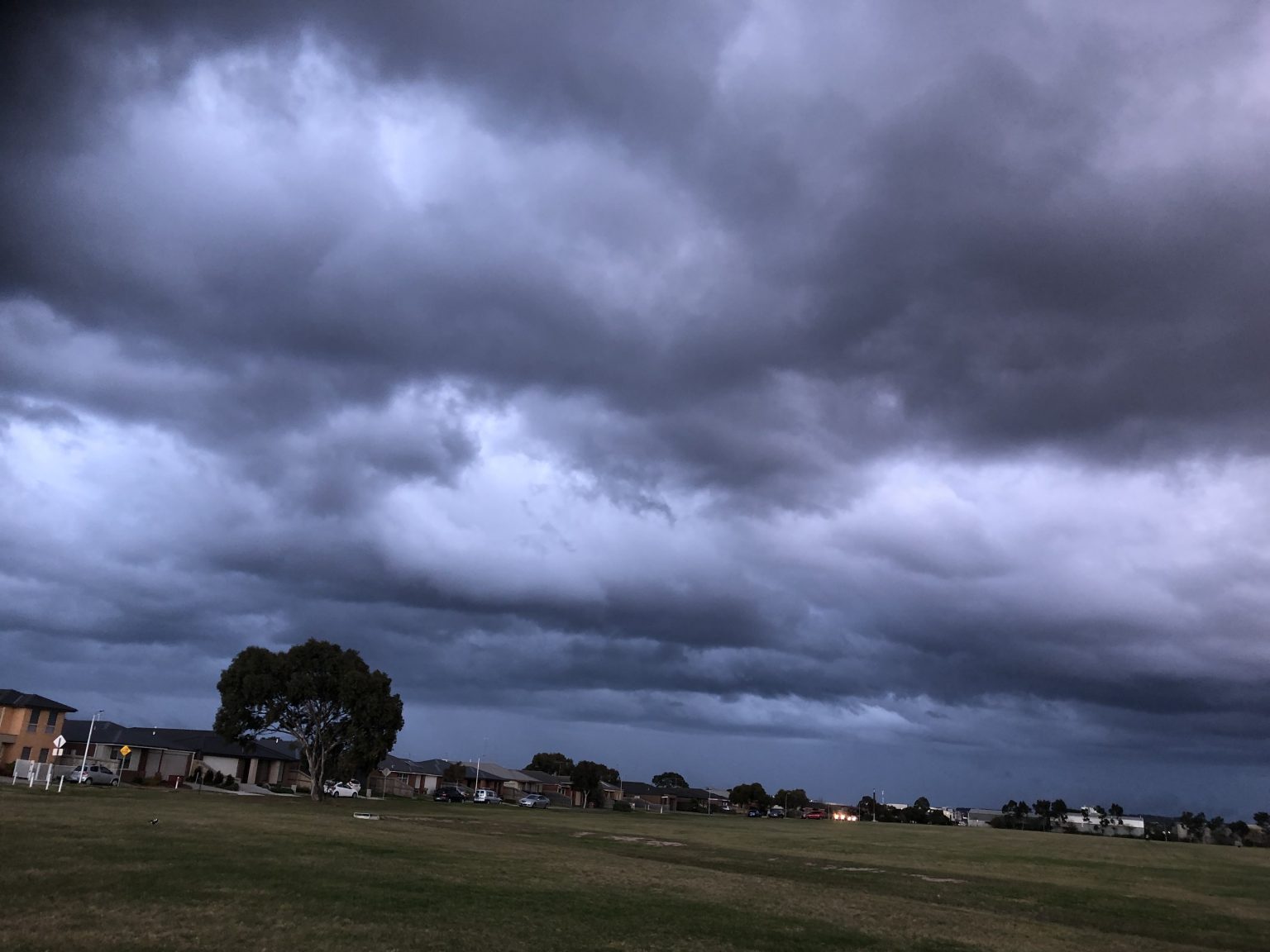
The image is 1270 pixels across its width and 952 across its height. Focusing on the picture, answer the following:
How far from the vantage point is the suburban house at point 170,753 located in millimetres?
115938

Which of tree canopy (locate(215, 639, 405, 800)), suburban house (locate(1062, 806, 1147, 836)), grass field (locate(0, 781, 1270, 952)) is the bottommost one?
suburban house (locate(1062, 806, 1147, 836))

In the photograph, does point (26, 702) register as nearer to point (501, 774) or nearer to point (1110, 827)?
point (501, 774)

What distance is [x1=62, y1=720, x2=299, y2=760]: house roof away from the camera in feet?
390

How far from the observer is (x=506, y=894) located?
27.2 metres

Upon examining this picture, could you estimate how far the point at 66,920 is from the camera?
1823 centimetres

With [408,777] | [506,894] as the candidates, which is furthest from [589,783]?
[506,894]

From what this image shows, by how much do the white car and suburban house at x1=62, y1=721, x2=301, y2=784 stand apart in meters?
9.04

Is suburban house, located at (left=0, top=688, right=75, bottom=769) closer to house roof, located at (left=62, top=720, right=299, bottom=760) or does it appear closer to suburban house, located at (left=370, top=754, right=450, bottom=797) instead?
house roof, located at (left=62, top=720, right=299, bottom=760)

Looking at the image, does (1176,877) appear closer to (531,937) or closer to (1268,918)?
(1268,918)

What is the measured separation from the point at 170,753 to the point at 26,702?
23.7m

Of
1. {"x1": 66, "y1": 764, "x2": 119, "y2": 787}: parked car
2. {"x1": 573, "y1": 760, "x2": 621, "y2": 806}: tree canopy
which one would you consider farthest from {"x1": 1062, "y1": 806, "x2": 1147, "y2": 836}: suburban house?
{"x1": 66, "y1": 764, "x2": 119, "y2": 787}: parked car

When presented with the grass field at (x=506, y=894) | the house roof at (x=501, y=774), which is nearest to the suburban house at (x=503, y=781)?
the house roof at (x=501, y=774)

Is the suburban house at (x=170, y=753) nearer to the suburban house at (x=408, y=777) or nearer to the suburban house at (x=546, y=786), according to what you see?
the suburban house at (x=408, y=777)

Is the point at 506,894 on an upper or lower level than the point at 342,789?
upper
